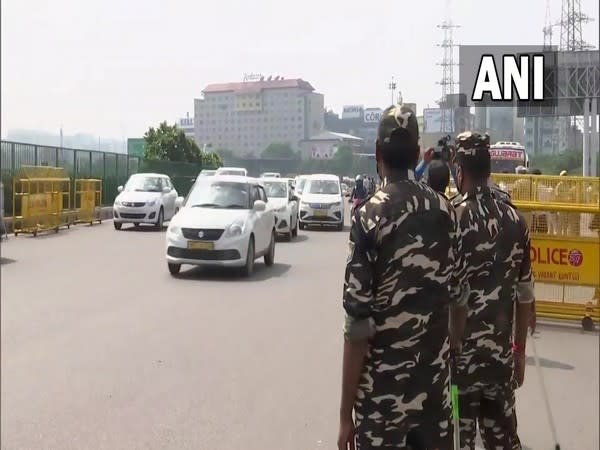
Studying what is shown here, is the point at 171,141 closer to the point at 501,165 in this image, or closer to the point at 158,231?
the point at 158,231

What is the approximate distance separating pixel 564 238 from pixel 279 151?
323 cm

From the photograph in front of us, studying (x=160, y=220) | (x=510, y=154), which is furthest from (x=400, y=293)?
(x=160, y=220)

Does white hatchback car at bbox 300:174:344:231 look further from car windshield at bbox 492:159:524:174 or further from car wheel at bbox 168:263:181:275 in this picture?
car wheel at bbox 168:263:181:275

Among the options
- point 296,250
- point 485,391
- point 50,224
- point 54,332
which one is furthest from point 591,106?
point 485,391

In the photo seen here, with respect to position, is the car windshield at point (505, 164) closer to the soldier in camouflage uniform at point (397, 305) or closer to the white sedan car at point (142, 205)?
the white sedan car at point (142, 205)

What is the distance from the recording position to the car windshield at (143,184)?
21.3 meters

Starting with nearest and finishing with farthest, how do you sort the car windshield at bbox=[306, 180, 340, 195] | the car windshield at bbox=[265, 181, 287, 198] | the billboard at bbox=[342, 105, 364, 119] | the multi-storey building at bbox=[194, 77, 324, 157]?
the billboard at bbox=[342, 105, 364, 119] → the multi-storey building at bbox=[194, 77, 324, 157] → the car windshield at bbox=[265, 181, 287, 198] → the car windshield at bbox=[306, 180, 340, 195]

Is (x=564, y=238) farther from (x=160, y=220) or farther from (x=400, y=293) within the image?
(x=160, y=220)

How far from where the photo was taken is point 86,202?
22016 mm

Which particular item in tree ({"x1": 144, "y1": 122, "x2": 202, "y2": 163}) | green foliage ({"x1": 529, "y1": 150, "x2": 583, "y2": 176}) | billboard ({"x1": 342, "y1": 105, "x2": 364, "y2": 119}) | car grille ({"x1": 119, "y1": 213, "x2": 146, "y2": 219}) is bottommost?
car grille ({"x1": 119, "y1": 213, "x2": 146, "y2": 219})

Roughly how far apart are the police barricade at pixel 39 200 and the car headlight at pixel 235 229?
22.2ft

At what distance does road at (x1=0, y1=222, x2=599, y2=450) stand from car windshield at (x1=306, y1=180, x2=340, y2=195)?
1160cm

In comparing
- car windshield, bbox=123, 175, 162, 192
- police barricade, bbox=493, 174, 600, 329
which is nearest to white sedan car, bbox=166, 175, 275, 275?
police barricade, bbox=493, 174, 600, 329

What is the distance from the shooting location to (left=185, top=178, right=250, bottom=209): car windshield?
1224 cm
